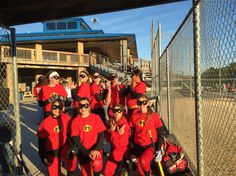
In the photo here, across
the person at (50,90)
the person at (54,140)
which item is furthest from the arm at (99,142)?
the person at (50,90)

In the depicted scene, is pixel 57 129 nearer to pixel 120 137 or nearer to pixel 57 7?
pixel 120 137

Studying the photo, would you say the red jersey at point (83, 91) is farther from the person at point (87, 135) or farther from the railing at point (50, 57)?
the railing at point (50, 57)

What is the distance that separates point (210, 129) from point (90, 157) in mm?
1697

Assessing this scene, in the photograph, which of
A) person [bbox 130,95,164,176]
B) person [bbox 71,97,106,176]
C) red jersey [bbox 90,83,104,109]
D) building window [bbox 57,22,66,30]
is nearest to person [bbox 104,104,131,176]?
person [bbox 130,95,164,176]

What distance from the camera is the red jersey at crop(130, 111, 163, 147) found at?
4.99 metres

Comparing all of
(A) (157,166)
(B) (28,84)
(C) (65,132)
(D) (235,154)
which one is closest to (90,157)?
(C) (65,132)

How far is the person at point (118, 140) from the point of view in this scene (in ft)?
16.7

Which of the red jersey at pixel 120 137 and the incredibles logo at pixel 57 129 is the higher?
the incredibles logo at pixel 57 129

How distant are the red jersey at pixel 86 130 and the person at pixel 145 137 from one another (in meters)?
0.60

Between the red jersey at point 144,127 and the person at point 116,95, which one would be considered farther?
the person at point 116,95

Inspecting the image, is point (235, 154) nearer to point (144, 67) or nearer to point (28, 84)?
point (144, 67)

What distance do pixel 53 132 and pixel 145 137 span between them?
139 centimetres

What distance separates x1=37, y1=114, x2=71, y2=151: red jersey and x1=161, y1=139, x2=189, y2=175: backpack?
1555 millimetres

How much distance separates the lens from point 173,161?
5.01 metres
